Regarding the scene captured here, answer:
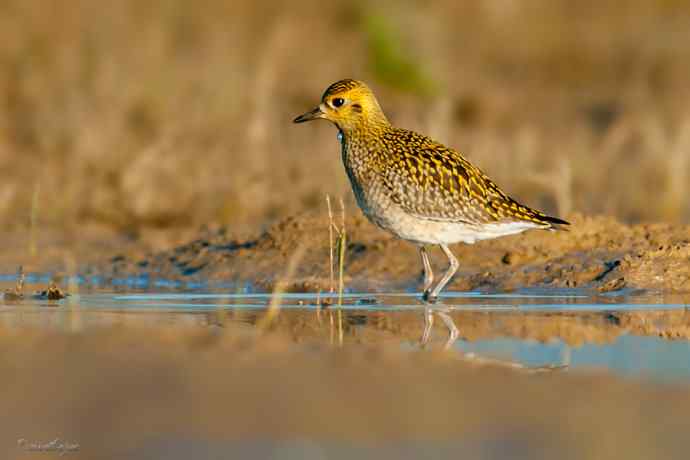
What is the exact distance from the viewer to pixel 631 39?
26297mm

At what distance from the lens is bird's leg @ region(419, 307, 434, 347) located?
7.52 m

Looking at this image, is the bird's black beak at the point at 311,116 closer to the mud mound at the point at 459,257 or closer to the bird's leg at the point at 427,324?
the mud mound at the point at 459,257

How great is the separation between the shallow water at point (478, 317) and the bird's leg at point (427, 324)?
42 millimetres

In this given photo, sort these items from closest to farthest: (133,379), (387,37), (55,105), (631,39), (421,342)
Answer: (133,379) → (421,342) → (55,105) → (387,37) → (631,39)

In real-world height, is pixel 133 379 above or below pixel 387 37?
below

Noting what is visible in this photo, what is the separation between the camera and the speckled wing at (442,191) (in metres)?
9.79

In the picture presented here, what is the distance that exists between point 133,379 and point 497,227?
432cm

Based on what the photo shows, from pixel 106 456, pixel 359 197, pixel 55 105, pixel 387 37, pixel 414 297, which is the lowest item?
pixel 106 456

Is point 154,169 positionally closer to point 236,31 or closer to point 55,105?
point 55,105

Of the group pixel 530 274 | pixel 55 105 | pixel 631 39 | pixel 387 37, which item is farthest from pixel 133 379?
pixel 631 39

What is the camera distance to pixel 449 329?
7.96m

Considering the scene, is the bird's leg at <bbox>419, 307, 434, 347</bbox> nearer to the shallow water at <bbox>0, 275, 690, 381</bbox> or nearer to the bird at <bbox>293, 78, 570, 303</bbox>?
the shallow water at <bbox>0, 275, 690, 381</bbox>

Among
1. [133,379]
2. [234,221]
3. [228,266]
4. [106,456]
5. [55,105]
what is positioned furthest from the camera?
[55,105]

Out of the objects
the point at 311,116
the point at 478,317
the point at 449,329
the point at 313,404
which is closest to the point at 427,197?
the point at 311,116
